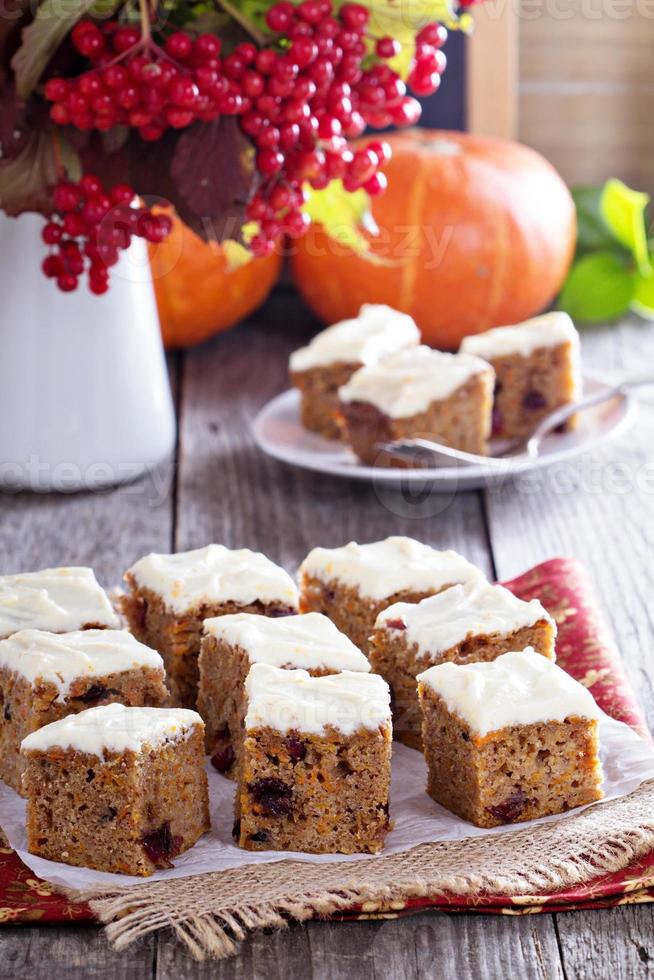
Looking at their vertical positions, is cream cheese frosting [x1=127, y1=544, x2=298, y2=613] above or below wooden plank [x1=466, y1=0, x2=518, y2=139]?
below

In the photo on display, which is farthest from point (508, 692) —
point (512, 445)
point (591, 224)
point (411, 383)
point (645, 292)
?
point (591, 224)

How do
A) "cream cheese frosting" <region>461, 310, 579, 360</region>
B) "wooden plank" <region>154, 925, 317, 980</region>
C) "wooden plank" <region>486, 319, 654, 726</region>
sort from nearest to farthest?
"wooden plank" <region>154, 925, 317, 980</region> → "wooden plank" <region>486, 319, 654, 726</region> → "cream cheese frosting" <region>461, 310, 579, 360</region>

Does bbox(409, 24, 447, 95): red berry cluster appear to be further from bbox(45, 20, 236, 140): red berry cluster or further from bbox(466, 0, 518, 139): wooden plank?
bbox(466, 0, 518, 139): wooden plank

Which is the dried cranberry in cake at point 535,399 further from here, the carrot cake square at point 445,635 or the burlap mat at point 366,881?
the burlap mat at point 366,881

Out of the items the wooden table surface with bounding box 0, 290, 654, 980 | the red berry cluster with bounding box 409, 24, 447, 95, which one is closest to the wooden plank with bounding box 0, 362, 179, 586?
the wooden table surface with bounding box 0, 290, 654, 980

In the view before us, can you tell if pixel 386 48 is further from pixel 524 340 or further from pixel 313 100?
pixel 524 340

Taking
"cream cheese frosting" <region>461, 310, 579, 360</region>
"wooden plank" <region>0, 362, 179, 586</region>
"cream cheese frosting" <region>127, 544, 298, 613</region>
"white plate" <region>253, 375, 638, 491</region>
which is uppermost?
"cream cheese frosting" <region>127, 544, 298, 613</region>

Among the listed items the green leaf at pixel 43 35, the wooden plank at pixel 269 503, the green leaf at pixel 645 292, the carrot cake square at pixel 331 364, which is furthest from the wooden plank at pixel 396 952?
the green leaf at pixel 645 292
